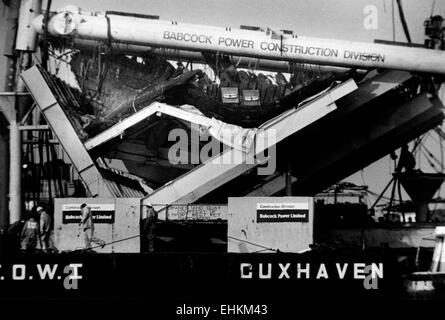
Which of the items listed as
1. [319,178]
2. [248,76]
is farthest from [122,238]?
[319,178]

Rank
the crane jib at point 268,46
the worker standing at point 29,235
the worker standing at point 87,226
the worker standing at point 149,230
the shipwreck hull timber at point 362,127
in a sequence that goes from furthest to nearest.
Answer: the shipwreck hull timber at point 362,127, the crane jib at point 268,46, the worker standing at point 149,230, the worker standing at point 29,235, the worker standing at point 87,226

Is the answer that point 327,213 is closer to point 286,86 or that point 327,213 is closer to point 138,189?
point 286,86

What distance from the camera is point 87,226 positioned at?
531 inches

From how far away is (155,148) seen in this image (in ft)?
57.0

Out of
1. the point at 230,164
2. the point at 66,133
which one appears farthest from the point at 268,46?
the point at 66,133

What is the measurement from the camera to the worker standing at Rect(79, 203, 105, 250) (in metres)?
13.3

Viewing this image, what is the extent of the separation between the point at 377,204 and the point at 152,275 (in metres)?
11.8

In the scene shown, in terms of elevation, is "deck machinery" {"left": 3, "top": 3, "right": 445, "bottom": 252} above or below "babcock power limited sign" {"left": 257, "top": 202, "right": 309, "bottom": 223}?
above

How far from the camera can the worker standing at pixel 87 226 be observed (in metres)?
13.3

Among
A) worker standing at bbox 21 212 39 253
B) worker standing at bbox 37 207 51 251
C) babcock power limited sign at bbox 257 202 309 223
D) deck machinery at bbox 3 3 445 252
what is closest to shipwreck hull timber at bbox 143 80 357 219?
deck machinery at bbox 3 3 445 252

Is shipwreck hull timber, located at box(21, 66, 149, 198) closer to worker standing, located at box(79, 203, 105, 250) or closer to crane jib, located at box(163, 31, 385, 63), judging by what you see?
worker standing, located at box(79, 203, 105, 250)

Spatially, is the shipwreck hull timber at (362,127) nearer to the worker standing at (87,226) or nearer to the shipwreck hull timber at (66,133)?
the shipwreck hull timber at (66,133)

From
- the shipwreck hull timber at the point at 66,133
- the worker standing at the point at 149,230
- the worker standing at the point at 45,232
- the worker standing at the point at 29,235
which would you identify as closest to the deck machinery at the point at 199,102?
the shipwreck hull timber at the point at 66,133
